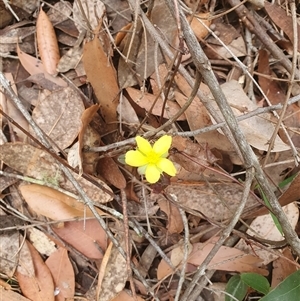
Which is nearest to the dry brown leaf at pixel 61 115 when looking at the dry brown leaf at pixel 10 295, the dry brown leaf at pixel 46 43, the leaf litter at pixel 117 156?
the leaf litter at pixel 117 156

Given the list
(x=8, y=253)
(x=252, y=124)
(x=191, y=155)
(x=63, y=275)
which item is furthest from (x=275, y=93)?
(x=8, y=253)

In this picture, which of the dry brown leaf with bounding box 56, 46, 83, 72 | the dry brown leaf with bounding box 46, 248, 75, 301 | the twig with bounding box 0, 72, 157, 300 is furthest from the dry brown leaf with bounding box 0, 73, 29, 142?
the dry brown leaf with bounding box 46, 248, 75, 301

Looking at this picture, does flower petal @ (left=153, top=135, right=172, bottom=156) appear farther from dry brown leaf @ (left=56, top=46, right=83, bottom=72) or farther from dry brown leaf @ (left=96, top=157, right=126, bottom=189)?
dry brown leaf @ (left=56, top=46, right=83, bottom=72)

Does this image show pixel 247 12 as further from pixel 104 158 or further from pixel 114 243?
pixel 114 243

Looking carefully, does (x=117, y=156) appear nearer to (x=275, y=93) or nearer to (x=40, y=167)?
(x=40, y=167)

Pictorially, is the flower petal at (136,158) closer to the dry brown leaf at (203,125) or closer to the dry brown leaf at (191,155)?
the dry brown leaf at (191,155)
